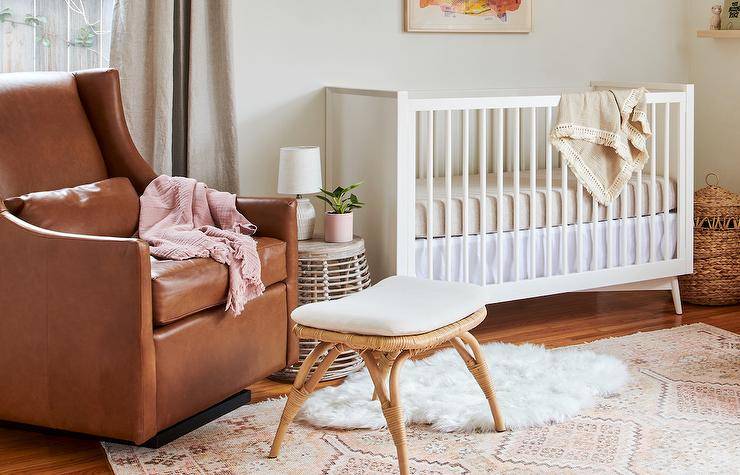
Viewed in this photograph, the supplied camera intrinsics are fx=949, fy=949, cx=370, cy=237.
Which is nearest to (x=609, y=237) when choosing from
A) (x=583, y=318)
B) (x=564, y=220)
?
(x=564, y=220)

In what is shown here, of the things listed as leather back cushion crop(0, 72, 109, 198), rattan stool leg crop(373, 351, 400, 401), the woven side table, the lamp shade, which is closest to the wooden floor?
the woven side table

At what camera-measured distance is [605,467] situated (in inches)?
90.7

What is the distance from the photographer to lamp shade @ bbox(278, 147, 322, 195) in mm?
3104

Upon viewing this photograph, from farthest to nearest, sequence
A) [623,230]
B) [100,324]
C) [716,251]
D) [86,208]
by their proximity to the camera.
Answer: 1. [716,251]
2. [623,230]
3. [86,208]
4. [100,324]

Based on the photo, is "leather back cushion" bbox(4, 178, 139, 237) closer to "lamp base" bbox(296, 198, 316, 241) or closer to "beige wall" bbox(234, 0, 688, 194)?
"lamp base" bbox(296, 198, 316, 241)

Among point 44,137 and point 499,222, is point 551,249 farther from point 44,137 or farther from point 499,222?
point 44,137

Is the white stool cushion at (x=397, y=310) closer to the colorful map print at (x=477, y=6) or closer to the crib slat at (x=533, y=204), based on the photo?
the crib slat at (x=533, y=204)

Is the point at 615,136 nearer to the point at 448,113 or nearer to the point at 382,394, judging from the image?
the point at 448,113

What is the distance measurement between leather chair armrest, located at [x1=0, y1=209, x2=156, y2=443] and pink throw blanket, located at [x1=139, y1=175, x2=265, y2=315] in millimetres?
262

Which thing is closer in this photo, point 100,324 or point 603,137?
point 100,324

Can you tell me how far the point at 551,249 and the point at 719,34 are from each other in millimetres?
1496

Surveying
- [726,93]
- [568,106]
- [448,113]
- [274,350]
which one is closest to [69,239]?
[274,350]

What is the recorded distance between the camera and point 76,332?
7.57 feet

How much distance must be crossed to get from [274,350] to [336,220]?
0.52m
